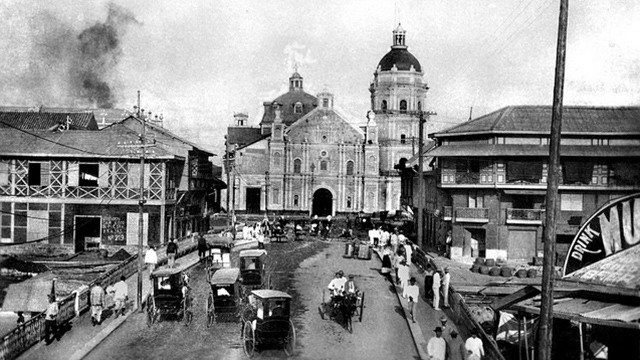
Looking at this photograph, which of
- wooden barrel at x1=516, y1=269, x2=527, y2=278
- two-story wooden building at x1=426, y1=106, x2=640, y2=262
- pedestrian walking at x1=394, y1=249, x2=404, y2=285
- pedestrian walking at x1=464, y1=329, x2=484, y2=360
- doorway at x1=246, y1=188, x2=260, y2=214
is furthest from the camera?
doorway at x1=246, y1=188, x2=260, y2=214

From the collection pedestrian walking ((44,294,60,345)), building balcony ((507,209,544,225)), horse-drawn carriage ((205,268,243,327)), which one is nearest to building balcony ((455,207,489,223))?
building balcony ((507,209,544,225))

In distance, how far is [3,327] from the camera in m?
28.1

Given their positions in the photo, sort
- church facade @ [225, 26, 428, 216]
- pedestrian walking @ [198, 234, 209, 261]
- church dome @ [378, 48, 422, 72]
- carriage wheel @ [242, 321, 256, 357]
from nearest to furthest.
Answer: carriage wheel @ [242, 321, 256, 357], pedestrian walking @ [198, 234, 209, 261], church facade @ [225, 26, 428, 216], church dome @ [378, 48, 422, 72]

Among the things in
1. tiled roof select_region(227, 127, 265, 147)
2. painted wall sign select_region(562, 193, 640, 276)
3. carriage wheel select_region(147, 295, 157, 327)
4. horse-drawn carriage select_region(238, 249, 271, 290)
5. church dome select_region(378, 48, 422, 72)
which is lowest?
carriage wheel select_region(147, 295, 157, 327)

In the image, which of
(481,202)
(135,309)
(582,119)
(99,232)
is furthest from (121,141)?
(582,119)

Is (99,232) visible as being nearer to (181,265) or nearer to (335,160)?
(181,265)

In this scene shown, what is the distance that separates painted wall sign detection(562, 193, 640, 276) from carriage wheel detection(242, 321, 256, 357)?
9115 millimetres

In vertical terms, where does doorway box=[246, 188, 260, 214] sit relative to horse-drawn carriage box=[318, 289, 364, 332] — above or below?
above

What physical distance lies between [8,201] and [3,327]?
50.3ft

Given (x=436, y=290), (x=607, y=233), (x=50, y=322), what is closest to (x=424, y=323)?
(x=436, y=290)

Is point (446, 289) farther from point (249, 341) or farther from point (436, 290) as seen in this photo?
point (249, 341)

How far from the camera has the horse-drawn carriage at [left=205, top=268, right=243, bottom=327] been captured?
23.1m

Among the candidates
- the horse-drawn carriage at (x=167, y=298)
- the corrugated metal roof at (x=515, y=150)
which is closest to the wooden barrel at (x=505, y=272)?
the corrugated metal roof at (x=515, y=150)

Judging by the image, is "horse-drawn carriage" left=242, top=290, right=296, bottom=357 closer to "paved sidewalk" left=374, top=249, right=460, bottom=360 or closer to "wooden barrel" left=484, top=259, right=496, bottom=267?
"paved sidewalk" left=374, top=249, right=460, bottom=360
